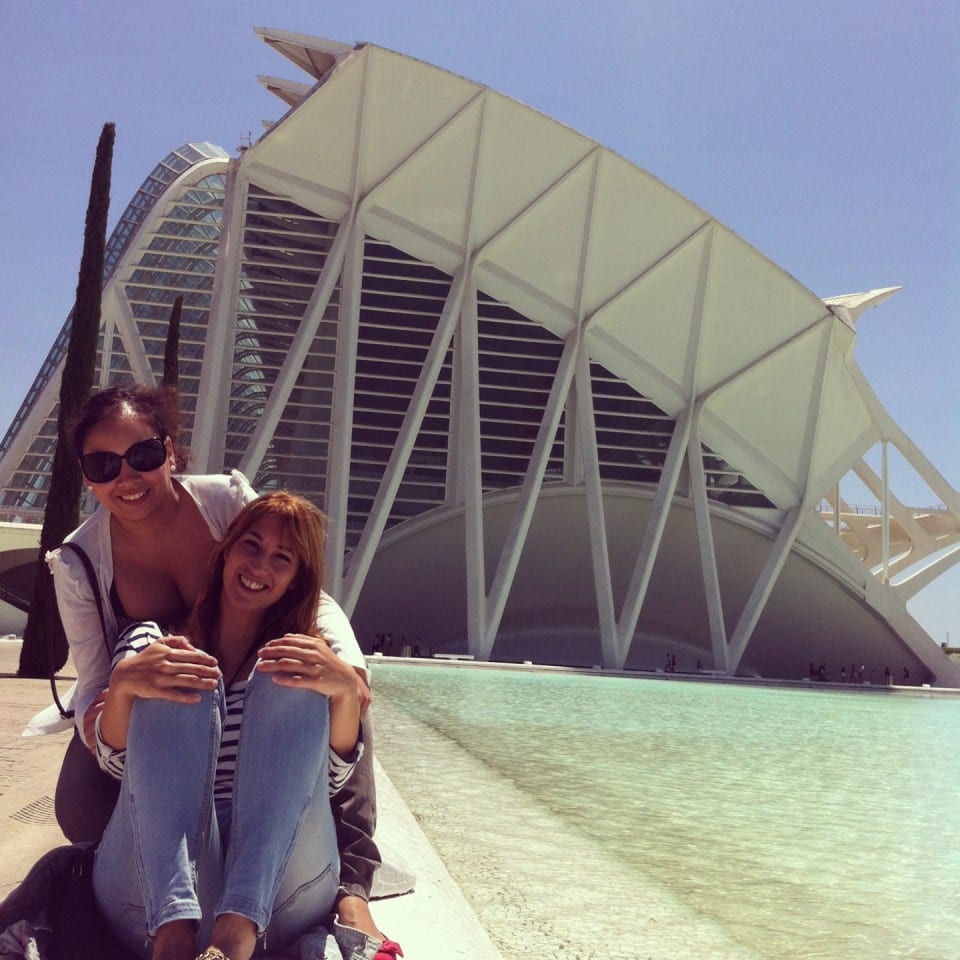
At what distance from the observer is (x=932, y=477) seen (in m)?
37.2

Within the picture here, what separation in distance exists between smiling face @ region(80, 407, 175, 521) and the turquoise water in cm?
159

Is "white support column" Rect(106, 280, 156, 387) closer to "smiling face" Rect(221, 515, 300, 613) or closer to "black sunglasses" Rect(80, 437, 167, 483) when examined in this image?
"black sunglasses" Rect(80, 437, 167, 483)

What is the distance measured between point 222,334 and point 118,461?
2868 cm

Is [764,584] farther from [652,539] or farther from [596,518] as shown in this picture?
[596,518]

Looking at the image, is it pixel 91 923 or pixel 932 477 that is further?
pixel 932 477

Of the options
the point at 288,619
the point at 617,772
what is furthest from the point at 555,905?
the point at 617,772

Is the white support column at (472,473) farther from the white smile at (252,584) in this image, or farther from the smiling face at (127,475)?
the white smile at (252,584)

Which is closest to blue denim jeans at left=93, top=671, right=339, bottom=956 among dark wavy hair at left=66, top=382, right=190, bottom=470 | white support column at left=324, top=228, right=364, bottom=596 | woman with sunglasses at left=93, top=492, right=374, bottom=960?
woman with sunglasses at left=93, top=492, right=374, bottom=960

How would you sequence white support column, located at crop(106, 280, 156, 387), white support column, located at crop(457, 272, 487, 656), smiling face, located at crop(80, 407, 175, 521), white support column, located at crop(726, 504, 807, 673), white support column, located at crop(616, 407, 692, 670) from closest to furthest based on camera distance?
smiling face, located at crop(80, 407, 175, 521), white support column, located at crop(457, 272, 487, 656), white support column, located at crop(616, 407, 692, 670), white support column, located at crop(106, 280, 156, 387), white support column, located at crop(726, 504, 807, 673)

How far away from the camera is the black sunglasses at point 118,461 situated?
2689 mm

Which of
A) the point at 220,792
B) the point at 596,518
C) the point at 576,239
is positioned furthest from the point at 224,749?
the point at 576,239

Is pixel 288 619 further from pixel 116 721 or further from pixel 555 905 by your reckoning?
pixel 555 905

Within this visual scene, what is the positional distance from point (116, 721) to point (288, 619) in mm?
455

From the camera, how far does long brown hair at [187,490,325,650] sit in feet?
8.50
